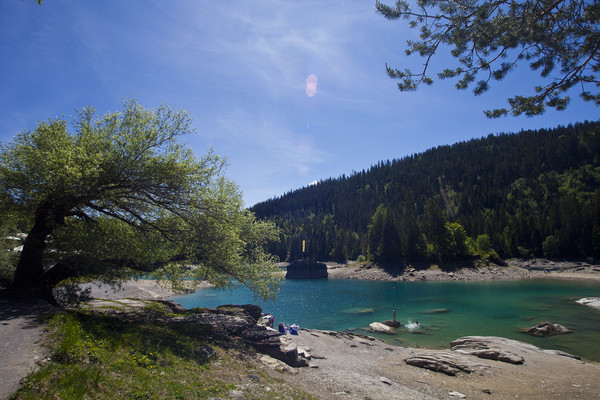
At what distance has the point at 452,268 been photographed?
99438 mm

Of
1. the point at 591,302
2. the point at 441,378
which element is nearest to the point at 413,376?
the point at 441,378

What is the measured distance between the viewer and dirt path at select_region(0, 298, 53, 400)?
7.58 meters

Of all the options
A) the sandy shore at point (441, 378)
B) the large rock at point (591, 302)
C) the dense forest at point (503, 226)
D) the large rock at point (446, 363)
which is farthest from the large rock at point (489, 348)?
the dense forest at point (503, 226)

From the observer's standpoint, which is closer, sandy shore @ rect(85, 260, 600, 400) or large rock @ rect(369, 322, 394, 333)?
sandy shore @ rect(85, 260, 600, 400)

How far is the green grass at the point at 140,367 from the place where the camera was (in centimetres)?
780

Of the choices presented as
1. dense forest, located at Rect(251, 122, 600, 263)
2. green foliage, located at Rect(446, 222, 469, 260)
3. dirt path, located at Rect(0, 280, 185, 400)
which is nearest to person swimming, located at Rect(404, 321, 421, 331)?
dirt path, located at Rect(0, 280, 185, 400)

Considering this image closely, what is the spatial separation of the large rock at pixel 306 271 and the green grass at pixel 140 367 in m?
112

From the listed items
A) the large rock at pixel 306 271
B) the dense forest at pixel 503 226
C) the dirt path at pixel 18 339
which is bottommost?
the large rock at pixel 306 271

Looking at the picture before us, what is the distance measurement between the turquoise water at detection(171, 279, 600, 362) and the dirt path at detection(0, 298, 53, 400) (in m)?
12.4

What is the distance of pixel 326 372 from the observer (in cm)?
1766

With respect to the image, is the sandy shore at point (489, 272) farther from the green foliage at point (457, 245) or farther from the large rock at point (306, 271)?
the large rock at point (306, 271)

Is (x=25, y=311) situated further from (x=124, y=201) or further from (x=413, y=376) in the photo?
(x=413, y=376)

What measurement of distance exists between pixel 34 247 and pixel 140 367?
1187 centimetres

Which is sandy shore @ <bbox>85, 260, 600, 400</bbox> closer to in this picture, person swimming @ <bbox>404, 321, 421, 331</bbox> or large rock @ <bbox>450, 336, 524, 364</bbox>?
large rock @ <bbox>450, 336, 524, 364</bbox>
